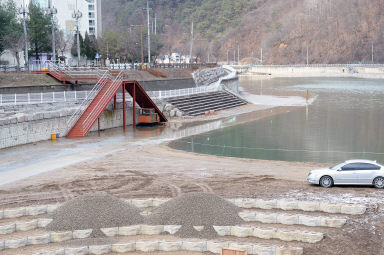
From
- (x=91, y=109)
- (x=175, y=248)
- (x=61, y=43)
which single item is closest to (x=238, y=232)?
(x=175, y=248)

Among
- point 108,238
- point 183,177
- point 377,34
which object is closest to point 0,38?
point 183,177

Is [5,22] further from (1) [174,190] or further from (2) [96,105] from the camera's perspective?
(1) [174,190]

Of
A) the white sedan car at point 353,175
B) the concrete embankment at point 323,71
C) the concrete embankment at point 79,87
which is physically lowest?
the white sedan car at point 353,175

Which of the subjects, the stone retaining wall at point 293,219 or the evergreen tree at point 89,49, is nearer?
the stone retaining wall at point 293,219

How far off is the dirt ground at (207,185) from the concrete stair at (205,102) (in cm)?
2242

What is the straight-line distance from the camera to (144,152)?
3150cm

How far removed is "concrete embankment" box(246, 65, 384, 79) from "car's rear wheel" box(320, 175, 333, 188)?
427ft

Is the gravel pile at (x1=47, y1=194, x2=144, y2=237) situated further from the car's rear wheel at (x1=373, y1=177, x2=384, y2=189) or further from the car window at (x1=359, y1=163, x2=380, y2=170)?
the car's rear wheel at (x1=373, y1=177, x2=384, y2=189)

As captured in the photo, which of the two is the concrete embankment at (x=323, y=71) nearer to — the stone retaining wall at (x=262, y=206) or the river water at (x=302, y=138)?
the river water at (x=302, y=138)

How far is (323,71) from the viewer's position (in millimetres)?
162750

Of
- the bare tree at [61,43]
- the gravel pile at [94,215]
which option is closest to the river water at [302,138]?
the gravel pile at [94,215]

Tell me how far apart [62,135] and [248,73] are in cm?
14656

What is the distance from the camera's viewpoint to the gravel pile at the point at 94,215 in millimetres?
15398

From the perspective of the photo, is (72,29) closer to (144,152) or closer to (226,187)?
(144,152)
